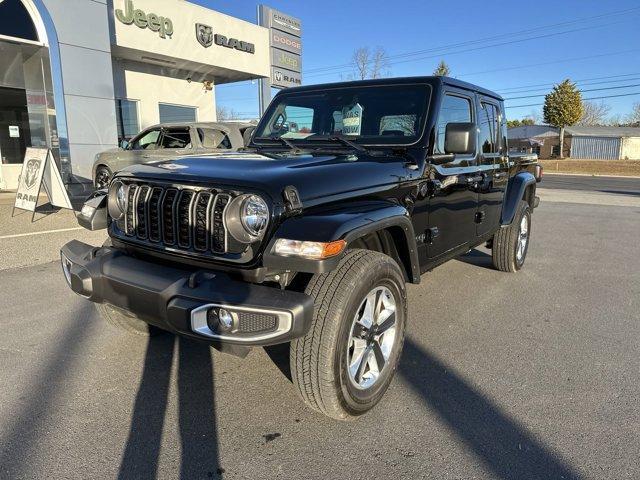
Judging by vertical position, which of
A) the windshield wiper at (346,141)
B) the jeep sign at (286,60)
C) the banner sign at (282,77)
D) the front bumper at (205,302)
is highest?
the jeep sign at (286,60)

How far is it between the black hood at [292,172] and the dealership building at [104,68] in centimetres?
1004

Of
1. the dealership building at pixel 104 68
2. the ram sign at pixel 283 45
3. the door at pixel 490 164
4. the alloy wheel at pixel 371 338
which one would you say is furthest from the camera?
the ram sign at pixel 283 45

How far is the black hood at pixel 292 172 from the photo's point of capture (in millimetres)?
2557

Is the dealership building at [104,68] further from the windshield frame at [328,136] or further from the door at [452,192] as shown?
the door at [452,192]

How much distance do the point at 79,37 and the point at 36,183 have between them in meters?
4.88

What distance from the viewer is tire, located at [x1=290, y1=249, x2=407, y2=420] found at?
2434 mm

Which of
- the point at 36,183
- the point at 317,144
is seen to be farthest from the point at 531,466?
the point at 36,183

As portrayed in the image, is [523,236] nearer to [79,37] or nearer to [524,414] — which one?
[524,414]

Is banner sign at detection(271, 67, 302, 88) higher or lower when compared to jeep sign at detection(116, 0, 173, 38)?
lower

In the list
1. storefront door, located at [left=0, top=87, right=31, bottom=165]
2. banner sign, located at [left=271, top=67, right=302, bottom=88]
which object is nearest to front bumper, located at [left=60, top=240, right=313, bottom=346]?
storefront door, located at [left=0, top=87, right=31, bottom=165]

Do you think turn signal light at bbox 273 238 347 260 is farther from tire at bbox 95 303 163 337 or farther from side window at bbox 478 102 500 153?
side window at bbox 478 102 500 153

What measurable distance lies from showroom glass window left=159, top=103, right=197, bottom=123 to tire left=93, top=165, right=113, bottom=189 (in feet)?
18.6

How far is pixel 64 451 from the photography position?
95.4 inches

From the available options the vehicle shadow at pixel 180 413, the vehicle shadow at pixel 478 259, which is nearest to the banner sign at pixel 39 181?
the vehicle shadow at pixel 180 413
